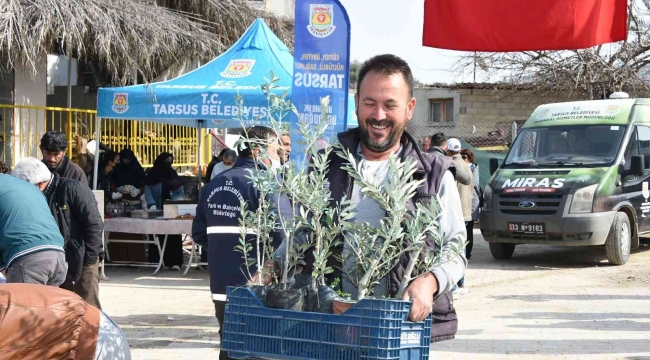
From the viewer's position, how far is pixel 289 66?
1429 centimetres

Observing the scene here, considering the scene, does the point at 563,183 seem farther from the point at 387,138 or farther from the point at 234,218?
the point at 387,138

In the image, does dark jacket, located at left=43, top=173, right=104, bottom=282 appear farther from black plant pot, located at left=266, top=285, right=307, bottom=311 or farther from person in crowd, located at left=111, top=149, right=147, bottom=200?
person in crowd, located at left=111, top=149, right=147, bottom=200

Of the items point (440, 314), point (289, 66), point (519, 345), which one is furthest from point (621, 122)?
point (440, 314)

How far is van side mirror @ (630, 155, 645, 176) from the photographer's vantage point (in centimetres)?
1512

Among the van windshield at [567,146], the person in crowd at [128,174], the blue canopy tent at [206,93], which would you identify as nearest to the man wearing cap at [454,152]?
the blue canopy tent at [206,93]

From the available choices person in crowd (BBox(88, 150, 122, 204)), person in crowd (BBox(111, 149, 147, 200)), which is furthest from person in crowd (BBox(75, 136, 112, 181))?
person in crowd (BBox(111, 149, 147, 200))

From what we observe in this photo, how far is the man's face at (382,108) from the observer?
11.7ft

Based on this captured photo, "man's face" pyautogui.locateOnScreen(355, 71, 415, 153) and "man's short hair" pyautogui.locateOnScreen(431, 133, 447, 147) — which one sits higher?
"man's face" pyautogui.locateOnScreen(355, 71, 415, 153)

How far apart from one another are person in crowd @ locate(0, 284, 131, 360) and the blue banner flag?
603 centimetres

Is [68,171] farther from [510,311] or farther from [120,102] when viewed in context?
[510,311]

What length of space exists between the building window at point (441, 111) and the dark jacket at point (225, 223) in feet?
80.8

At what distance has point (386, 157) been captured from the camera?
3686 mm

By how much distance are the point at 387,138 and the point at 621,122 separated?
1279cm

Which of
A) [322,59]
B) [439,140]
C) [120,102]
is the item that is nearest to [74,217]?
[322,59]
